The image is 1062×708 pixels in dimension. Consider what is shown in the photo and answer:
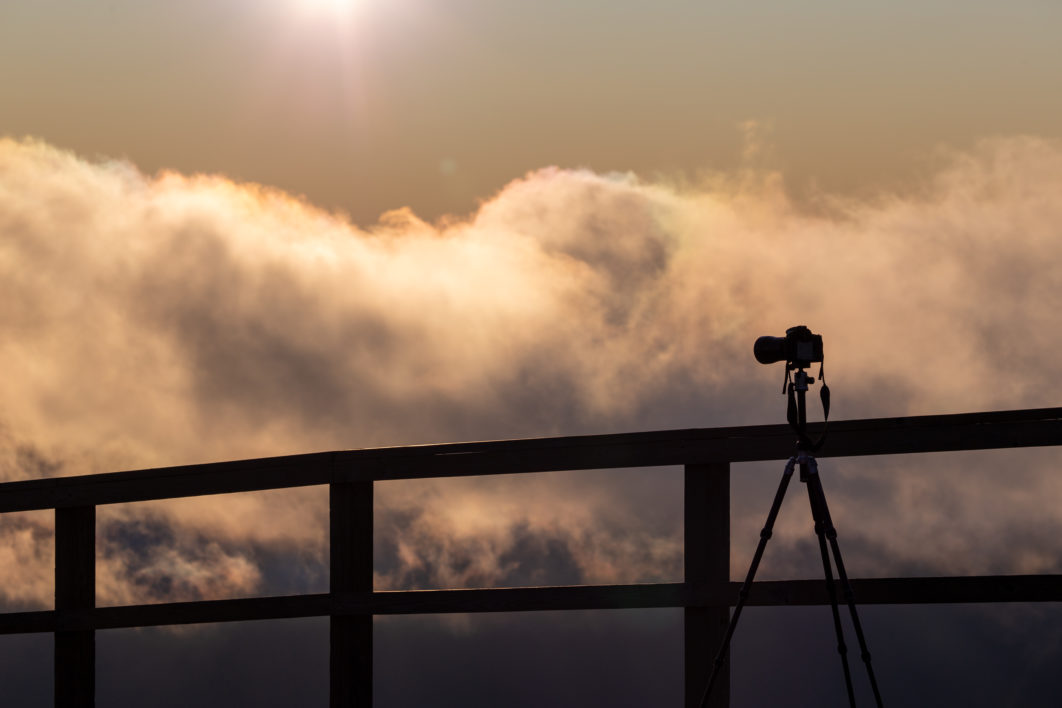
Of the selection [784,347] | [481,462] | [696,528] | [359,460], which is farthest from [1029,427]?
[359,460]

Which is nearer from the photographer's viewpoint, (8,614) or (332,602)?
(332,602)

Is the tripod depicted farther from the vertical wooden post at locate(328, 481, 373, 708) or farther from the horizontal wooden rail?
the vertical wooden post at locate(328, 481, 373, 708)

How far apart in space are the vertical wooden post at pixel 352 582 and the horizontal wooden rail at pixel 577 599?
7 centimetres

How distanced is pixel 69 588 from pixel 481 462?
2.56m

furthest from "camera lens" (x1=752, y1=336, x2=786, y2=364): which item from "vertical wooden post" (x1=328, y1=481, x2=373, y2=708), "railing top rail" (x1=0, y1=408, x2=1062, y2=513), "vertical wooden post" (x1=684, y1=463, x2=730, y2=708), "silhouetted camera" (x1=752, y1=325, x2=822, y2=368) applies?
"vertical wooden post" (x1=328, y1=481, x2=373, y2=708)

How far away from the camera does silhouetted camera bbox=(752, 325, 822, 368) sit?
5.17 metres

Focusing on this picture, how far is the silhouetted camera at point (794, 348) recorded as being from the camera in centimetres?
517

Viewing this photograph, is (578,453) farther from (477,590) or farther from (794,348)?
(794,348)

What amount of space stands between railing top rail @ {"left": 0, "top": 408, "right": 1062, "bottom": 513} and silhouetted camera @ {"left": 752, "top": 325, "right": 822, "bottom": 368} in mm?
332

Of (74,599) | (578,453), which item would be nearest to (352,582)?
(578,453)

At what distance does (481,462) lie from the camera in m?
5.36

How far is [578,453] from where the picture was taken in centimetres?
522

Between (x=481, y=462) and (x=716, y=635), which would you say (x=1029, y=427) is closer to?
(x=716, y=635)

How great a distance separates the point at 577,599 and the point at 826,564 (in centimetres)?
111
